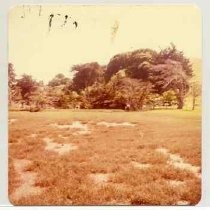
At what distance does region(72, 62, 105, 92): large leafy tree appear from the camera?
7.25 feet

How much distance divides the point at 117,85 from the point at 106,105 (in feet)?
0.35

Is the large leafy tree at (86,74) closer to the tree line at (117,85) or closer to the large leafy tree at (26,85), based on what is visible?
the tree line at (117,85)

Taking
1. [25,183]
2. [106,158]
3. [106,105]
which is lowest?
[25,183]

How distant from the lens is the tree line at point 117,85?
2211mm

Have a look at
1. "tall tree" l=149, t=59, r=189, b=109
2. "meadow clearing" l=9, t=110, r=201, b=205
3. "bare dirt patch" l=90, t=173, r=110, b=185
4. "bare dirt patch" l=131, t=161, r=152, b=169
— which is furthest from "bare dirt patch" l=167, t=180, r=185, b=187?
"tall tree" l=149, t=59, r=189, b=109

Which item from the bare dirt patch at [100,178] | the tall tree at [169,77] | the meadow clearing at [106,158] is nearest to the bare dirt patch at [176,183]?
the meadow clearing at [106,158]

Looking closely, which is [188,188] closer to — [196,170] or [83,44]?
[196,170]

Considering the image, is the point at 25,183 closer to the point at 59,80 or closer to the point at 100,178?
the point at 100,178

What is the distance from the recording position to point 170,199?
2.19 m

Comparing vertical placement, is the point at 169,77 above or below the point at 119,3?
below

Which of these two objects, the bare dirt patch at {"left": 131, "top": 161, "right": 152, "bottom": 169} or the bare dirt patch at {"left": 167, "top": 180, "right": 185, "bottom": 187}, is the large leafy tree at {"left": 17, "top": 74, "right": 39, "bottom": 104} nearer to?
the bare dirt patch at {"left": 131, "top": 161, "right": 152, "bottom": 169}

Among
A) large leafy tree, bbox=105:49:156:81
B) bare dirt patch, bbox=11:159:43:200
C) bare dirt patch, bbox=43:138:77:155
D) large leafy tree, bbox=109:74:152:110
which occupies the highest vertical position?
large leafy tree, bbox=105:49:156:81

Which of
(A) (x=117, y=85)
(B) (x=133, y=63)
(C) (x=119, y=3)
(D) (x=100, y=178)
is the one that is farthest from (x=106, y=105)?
(C) (x=119, y=3)

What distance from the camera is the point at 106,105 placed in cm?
222
